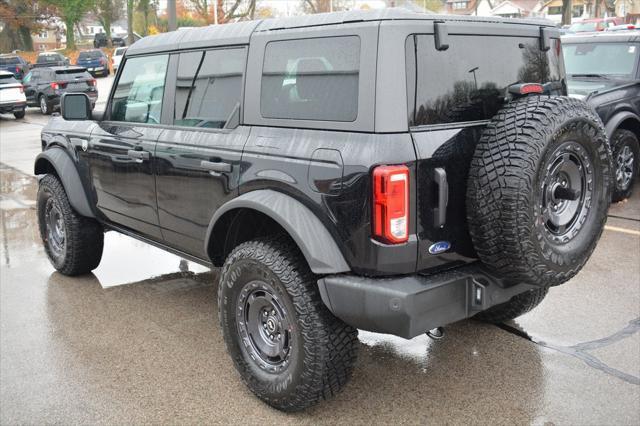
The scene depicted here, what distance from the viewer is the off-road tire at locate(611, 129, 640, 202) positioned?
7.54 m

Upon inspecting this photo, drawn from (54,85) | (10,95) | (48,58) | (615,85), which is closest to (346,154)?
(615,85)

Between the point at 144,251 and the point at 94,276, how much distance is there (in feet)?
2.63

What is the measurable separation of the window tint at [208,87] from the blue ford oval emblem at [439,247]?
1.39 meters

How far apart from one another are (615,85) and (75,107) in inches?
253

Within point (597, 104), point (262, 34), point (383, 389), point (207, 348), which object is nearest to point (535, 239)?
point (383, 389)

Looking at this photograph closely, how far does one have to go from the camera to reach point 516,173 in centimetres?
278

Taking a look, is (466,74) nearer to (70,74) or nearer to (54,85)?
(54,85)

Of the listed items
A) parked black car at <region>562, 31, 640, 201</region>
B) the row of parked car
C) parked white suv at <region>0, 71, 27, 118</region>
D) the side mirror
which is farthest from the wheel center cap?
parked white suv at <region>0, 71, 27, 118</region>

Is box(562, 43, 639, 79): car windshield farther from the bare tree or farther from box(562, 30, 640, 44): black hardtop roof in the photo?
the bare tree

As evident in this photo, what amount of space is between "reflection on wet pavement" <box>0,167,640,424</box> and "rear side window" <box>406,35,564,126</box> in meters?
1.48

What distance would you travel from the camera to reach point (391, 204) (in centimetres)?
276

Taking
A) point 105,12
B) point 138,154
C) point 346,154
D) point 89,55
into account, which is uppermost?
point 105,12

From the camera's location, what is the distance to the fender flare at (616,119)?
24.4ft

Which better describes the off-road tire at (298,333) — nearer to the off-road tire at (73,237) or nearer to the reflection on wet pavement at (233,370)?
the reflection on wet pavement at (233,370)
